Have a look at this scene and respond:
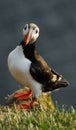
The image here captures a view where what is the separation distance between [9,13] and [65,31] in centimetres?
142

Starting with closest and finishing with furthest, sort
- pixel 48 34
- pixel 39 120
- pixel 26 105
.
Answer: pixel 39 120 → pixel 26 105 → pixel 48 34

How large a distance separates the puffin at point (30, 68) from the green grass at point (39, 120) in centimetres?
109

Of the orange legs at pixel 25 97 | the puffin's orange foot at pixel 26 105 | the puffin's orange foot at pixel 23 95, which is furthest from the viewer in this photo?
the puffin's orange foot at pixel 23 95

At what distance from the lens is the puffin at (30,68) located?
33.6ft

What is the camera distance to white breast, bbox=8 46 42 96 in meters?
10.2

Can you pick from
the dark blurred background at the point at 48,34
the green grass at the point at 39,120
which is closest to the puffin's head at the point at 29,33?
the green grass at the point at 39,120

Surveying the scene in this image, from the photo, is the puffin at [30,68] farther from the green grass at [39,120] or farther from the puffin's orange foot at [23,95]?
the green grass at [39,120]

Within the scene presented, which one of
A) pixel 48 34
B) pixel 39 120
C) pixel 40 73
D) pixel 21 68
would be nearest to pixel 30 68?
pixel 21 68

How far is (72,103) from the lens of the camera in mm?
14891

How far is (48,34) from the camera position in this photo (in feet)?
55.1

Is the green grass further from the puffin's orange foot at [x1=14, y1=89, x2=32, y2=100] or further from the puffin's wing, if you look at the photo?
the puffin's wing

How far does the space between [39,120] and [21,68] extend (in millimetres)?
1785

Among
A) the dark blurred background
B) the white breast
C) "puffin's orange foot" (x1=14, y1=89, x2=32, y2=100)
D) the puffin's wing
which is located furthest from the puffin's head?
the dark blurred background

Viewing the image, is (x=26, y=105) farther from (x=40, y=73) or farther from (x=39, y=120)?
(x=39, y=120)
